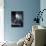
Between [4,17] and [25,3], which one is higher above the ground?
[25,3]

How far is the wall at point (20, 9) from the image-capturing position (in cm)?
575

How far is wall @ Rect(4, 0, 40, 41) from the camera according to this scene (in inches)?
226

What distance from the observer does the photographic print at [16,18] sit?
5781 millimetres

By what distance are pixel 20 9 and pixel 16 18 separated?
17.1 inches

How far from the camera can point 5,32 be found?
576 centimetres

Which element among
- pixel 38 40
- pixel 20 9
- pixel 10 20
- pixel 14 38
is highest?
pixel 20 9

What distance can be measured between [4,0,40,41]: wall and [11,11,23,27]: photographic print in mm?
132

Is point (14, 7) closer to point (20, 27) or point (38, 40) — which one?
point (20, 27)

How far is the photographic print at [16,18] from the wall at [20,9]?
13 cm

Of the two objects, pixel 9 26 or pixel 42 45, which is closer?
pixel 42 45

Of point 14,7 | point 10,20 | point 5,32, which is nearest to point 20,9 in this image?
point 14,7

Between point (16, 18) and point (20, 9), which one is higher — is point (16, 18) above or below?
below

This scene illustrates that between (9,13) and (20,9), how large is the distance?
1.69ft

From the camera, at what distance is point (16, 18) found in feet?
19.0
